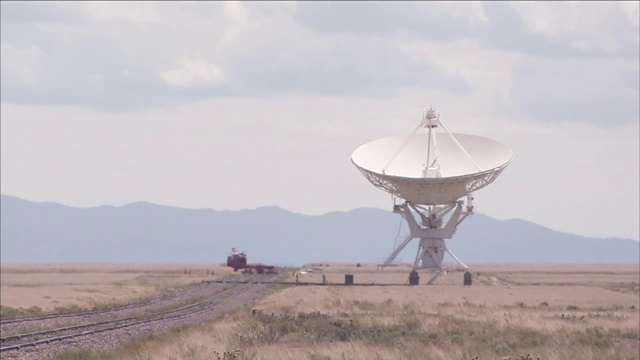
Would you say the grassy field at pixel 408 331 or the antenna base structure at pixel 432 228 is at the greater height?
the antenna base structure at pixel 432 228

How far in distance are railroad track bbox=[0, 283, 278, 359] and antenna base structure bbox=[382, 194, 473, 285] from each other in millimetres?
23260

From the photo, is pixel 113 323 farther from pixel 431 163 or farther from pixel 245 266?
pixel 245 266

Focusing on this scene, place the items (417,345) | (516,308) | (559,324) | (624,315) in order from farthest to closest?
(516,308) < (624,315) < (559,324) < (417,345)

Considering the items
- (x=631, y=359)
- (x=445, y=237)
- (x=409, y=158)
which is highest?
(x=409, y=158)

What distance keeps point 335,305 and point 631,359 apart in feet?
99.8

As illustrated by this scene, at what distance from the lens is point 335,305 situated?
5388 cm

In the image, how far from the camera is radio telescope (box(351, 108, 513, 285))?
238 ft

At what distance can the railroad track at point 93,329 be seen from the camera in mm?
28750

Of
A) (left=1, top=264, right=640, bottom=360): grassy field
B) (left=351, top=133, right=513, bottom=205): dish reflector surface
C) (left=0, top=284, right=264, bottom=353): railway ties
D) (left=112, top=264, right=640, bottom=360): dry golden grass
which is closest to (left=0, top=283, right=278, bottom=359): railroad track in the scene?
(left=0, top=284, right=264, bottom=353): railway ties

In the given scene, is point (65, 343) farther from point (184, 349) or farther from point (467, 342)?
point (467, 342)

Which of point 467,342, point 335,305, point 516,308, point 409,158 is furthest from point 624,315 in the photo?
point 409,158

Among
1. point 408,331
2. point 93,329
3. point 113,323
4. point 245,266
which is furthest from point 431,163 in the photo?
point 245,266

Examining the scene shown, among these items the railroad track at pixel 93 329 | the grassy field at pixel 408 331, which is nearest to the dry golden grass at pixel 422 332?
the grassy field at pixel 408 331

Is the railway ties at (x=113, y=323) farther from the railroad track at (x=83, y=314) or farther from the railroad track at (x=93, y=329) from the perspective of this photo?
the railroad track at (x=83, y=314)
